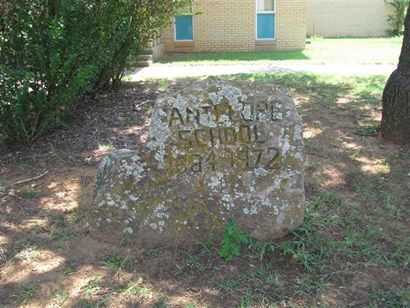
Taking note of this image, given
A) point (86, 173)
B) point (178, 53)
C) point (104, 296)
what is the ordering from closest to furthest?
1. point (104, 296)
2. point (86, 173)
3. point (178, 53)

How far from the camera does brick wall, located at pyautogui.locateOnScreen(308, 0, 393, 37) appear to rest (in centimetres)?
2156

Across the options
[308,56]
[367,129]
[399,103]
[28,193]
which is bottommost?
[28,193]

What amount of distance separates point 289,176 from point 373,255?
792 mm

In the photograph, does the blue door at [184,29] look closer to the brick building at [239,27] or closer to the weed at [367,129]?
the brick building at [239,27]

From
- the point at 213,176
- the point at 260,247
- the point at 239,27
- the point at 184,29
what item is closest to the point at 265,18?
the point at 239,27

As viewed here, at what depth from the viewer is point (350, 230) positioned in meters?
3.54

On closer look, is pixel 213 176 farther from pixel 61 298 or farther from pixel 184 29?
pixel 184 29

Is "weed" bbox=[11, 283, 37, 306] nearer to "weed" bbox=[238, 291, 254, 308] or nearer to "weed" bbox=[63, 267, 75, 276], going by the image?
"weed" bbox=[63, 267, 75, 276]

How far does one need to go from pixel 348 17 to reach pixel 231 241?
20.7 m

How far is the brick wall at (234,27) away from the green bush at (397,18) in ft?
26.9

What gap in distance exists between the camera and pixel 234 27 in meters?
15.1

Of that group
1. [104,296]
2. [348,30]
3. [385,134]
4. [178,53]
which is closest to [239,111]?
[104,296]

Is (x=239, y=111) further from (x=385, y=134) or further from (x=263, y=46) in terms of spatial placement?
(x=263, y=46)

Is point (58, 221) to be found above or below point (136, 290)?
above
